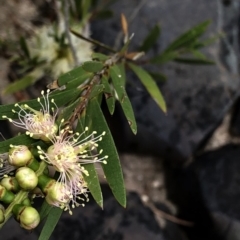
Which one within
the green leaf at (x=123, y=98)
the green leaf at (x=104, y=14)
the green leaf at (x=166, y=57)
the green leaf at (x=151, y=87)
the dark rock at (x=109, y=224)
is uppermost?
the green leaf at (x=123, y=98)

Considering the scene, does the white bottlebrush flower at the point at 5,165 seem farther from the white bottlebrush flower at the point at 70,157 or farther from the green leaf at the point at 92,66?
the green leaf at the point at 92,66

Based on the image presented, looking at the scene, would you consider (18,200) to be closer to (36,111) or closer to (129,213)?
(36,111)

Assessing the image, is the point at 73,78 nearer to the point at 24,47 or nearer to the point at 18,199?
the point at 18,199

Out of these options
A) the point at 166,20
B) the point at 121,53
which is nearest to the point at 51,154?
the point at 121,53

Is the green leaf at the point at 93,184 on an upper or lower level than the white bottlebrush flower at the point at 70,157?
lower

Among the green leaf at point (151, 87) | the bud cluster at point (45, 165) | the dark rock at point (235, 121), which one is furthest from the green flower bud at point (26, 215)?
the dark rock at point (235, 121)

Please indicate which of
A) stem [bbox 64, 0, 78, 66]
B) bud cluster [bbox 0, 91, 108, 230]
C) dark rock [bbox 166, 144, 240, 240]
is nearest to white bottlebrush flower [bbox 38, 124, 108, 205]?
bud cluster [bbox 0, 91, 108, 230]
